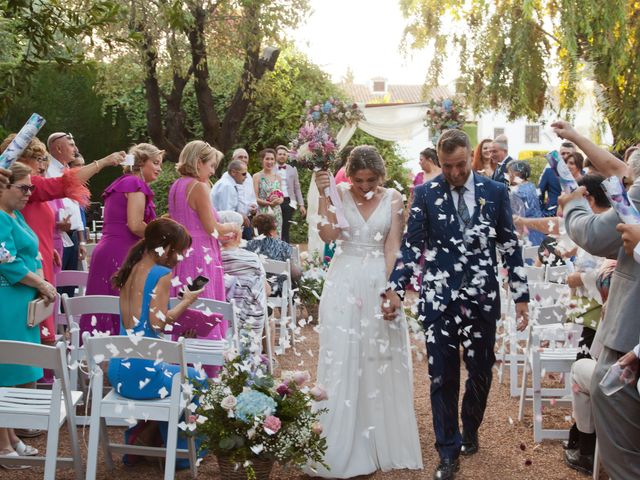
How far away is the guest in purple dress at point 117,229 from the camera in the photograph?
651 centimetres

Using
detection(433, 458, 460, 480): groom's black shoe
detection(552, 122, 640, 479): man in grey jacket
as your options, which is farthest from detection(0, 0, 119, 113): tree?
detection(433, 458, 460, 480): groom's black shoe

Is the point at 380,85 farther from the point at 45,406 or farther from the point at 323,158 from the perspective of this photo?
the point at 45,406

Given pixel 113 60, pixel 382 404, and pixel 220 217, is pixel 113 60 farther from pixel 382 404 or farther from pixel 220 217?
pixel 382 404

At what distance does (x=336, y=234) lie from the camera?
5242 millimetres

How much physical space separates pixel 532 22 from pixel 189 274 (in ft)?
25.3

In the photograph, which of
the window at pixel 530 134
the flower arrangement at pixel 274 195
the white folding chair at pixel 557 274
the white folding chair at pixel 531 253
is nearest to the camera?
the white folding chair at pixel 557 274

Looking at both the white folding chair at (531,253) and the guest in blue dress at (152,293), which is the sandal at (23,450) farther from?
the white folding chair at (531,253)

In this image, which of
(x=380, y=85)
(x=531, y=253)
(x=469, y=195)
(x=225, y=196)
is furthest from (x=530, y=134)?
(x=469, y=195)

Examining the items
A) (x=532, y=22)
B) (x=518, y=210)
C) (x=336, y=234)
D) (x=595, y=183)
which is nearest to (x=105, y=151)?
(x=532, y=22)

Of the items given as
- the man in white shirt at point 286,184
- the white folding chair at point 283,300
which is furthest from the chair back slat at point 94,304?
the man in white shirt at point 286,184

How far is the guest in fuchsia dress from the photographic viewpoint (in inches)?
228

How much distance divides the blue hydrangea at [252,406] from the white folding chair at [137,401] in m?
0.32

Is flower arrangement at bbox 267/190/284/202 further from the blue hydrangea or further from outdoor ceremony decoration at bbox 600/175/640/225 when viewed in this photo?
outdoor ceremony decoration at bbox 600/175/640/225

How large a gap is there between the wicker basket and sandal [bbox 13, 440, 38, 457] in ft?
4.37
